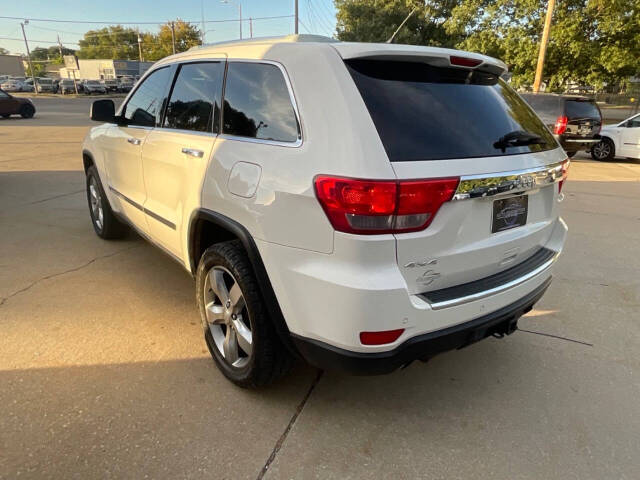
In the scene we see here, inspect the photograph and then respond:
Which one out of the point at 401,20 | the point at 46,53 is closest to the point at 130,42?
the point at 46,53

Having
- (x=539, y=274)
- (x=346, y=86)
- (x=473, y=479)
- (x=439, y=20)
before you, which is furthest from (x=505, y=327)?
(x=439, y=20)

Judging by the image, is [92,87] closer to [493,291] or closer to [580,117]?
[580,117]

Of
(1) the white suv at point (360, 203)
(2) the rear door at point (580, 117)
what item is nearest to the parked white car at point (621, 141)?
(2) the rear door at point (580, 117)

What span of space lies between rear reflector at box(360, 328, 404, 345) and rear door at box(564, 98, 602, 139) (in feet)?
39.2

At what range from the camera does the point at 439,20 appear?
103ft

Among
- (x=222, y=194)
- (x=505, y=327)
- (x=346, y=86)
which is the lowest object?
(x=505, y=327)

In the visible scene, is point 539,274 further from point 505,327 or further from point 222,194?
point 222,194

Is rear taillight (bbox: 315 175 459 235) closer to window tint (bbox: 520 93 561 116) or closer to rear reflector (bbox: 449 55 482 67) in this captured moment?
rear reflector (bbox: 449 55 482 67)

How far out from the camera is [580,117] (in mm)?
11711

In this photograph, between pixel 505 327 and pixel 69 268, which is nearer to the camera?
pixel 505 327

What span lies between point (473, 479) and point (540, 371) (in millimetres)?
1071

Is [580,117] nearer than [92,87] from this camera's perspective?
Yes

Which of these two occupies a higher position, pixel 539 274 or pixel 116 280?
pixel 539 274

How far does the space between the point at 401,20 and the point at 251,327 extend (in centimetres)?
3434
